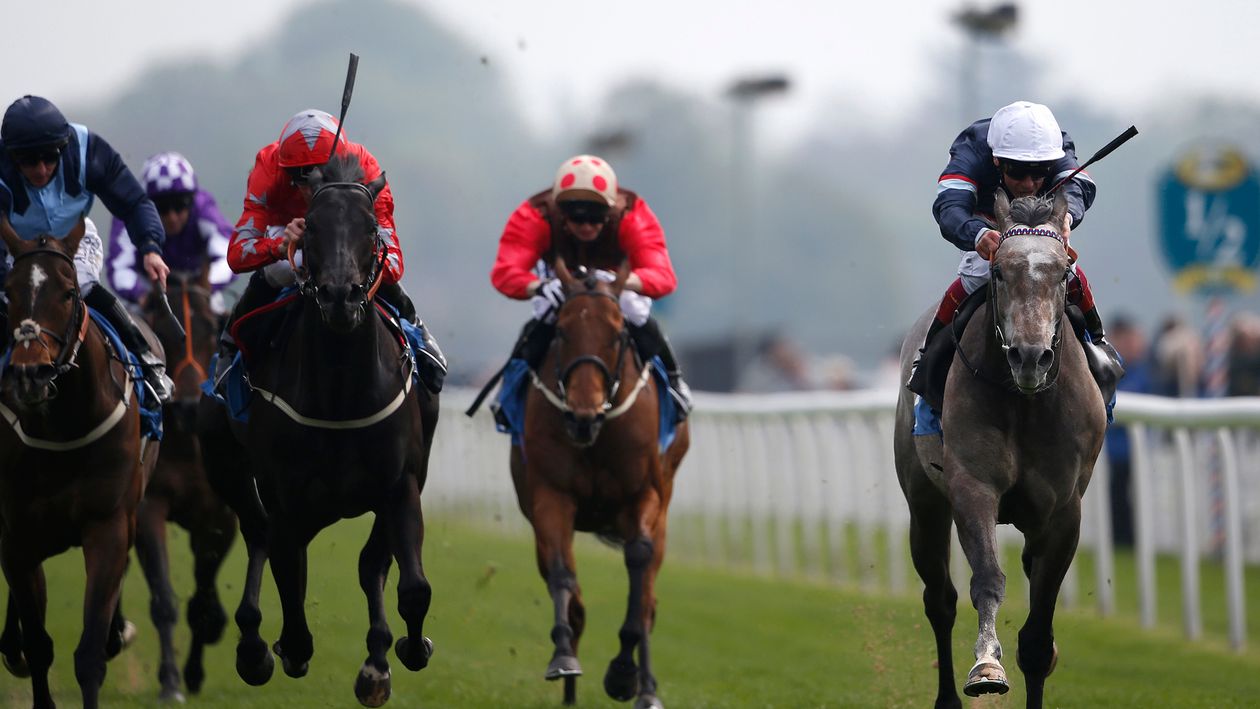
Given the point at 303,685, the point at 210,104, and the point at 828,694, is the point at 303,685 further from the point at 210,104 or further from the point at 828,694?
the point at 210,104

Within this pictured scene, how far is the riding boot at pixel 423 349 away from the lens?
25.1 feet

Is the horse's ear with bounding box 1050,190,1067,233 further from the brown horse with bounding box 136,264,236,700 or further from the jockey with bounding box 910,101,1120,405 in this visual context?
the brown horse with bounding box 136,264,236,700

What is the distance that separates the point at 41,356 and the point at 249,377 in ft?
2.86

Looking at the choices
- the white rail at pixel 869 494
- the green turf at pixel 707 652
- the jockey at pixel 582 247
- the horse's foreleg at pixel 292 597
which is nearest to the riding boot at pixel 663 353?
the jockey at pixel 582 247

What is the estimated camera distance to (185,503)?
31.9 feet

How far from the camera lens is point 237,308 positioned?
7.64 m

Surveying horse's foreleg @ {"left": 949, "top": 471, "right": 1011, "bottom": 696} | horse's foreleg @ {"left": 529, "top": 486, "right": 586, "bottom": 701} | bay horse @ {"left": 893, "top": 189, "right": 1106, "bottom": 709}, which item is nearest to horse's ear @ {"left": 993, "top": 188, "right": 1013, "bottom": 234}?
bay horse @ {"left": 893, "top": 189, "right": 1106, "bottom": 709}

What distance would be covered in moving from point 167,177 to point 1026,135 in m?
5.06

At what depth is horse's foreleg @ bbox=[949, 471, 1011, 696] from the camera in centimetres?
621

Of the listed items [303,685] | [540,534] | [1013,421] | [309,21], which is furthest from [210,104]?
[1013,421]

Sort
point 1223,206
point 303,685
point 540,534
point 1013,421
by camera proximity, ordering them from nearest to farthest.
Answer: point 1013,421 → point 540,534 → point 303,685 → point 1223,206

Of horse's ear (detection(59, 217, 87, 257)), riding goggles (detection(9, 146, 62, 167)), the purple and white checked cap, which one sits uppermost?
the purple and white checked cap

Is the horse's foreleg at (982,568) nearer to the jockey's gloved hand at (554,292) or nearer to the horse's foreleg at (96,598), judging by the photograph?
the jockey's gloved hand at (554,292)

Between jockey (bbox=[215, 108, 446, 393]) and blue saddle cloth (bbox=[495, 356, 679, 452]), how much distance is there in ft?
4.75
